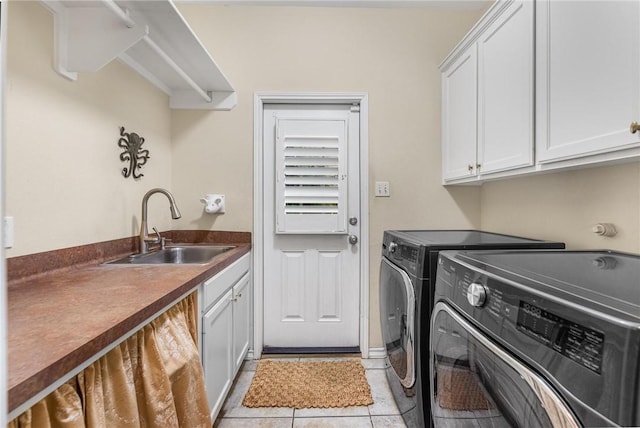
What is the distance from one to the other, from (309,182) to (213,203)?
710 millimetres

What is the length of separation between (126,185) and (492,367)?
192 cm

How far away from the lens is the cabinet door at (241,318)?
5.74 feet

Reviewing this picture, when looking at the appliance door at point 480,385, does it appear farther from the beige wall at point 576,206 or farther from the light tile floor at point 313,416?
the beige wall at point 576,206

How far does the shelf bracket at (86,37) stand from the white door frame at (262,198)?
0.97 metres

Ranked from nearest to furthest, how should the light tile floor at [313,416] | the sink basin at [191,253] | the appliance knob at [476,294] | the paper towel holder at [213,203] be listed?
the appliance knob at [476,294] → the light tile floor at [313,416] → the sink basin at [191,253] → the paper towel holder at [213,203]

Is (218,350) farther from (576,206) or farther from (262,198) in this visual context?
(576,206)

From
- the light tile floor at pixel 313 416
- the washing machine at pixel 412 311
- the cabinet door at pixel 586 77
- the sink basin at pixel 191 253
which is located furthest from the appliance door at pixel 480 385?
the sink basin at pixel 191 253

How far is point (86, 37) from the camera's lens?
1.29 metres

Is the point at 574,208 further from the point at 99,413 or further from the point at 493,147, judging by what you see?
the point at 99,413

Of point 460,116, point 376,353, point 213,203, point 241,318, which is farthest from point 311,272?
point 460,116

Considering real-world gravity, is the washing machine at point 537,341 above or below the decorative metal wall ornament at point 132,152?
below

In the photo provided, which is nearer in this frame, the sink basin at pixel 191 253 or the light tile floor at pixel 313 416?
the light tile floor at pixel 313 416

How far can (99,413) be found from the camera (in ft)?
2.26

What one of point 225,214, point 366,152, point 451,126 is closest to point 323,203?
point 366,152
